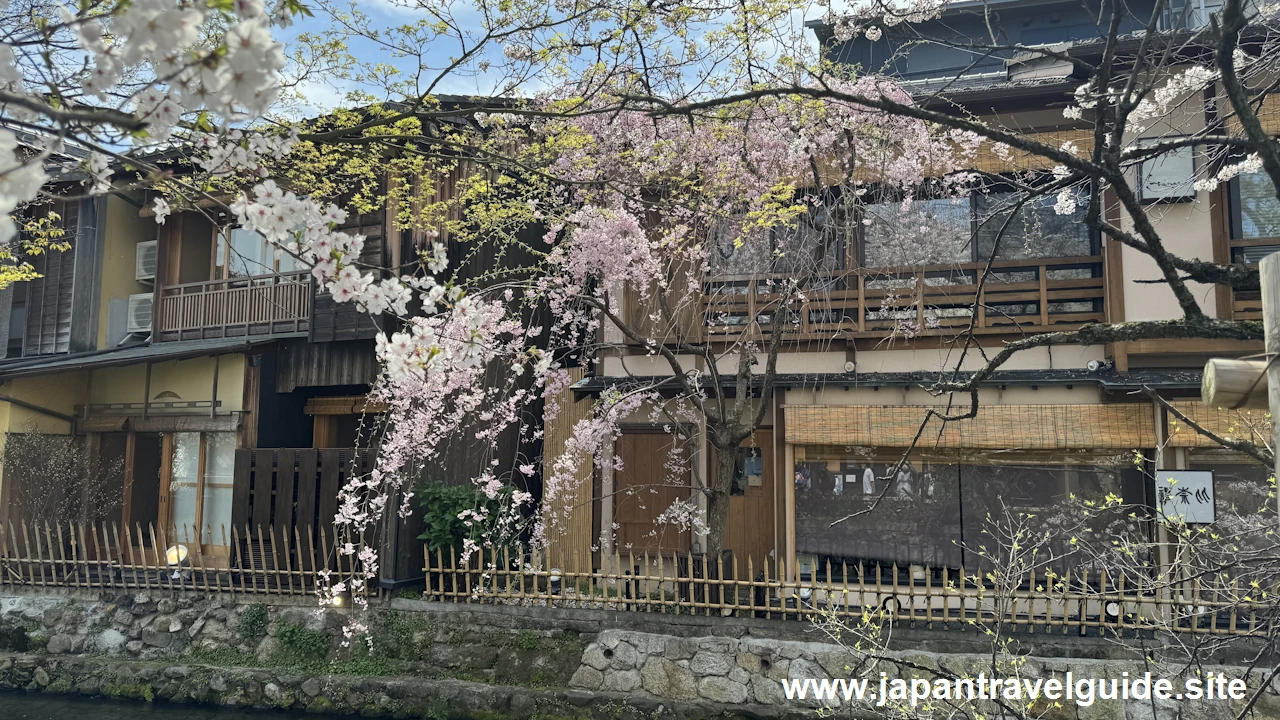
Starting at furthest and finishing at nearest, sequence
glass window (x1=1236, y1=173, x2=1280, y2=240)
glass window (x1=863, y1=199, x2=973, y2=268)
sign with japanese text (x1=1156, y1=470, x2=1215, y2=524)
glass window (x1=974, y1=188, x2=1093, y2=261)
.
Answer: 1. glass window (x1=863, y1=199, x2=973, y2=268)
2. glass window (x1=974, y1=188, x2=1093, y2=261)
3. glass window (x1=1236, y1=173, x2=1280, y2=240)
4. sign with japanese text (x1=1156, y1=470, x2=1215, y2=524)

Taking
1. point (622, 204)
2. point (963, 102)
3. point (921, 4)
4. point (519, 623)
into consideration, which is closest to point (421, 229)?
point (622, 204)

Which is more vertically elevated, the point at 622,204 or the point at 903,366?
the point at 622,204

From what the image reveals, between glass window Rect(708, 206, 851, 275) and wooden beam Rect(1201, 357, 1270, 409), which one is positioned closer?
wooden beam Rect(1201, 357, 1270, 409)

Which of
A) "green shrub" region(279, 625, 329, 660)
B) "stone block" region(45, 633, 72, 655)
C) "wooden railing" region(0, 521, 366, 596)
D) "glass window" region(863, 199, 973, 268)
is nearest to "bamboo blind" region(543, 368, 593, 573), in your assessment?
"wooden railing" region(0, 521, 366, 596)

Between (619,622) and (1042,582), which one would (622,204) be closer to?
(619,622)

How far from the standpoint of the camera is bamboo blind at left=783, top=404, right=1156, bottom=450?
8.48m

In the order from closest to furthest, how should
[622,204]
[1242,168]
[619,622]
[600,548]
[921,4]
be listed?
[1242,168] → [921,4] → [619,622] → [622,204] → [600,548]

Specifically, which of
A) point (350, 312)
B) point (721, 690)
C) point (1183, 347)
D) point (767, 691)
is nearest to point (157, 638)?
point (350, 312)

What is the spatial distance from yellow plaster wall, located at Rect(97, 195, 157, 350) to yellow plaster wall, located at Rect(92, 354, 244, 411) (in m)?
1.05

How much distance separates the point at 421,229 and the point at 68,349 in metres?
7.96

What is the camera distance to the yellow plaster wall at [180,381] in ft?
39.2

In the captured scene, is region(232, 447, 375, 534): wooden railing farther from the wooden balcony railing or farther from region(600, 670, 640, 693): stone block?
the wooden balcony railing

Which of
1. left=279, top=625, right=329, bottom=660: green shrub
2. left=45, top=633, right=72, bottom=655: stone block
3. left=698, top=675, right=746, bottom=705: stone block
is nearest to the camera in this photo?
left=698, top=675, right=746, bottom=705: stone block

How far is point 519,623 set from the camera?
8.69m
